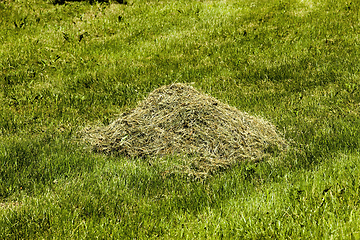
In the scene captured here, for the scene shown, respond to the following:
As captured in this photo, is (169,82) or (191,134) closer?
(191,134)

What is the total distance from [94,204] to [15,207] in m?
0.76

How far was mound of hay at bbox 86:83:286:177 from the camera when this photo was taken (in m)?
5.05

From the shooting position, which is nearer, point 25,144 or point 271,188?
point 271,188

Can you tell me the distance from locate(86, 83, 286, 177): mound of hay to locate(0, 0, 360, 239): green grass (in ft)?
0.93

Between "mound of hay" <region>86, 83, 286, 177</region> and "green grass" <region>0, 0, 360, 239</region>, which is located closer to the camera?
"green grass" <region>0, 0, 360, 239</region>

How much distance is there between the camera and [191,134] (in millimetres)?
5289

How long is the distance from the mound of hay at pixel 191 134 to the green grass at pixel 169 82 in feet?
0.93

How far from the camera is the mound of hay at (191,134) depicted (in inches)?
199

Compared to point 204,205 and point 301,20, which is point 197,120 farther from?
point 301,20

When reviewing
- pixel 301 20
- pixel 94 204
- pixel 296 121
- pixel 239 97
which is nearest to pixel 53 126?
pixel 94 204

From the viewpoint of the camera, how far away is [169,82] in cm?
853

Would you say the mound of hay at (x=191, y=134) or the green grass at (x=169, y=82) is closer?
the green grass at (x=169, y=82)

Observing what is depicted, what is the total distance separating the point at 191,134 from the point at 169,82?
3443mm

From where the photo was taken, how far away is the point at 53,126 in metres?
6.55
